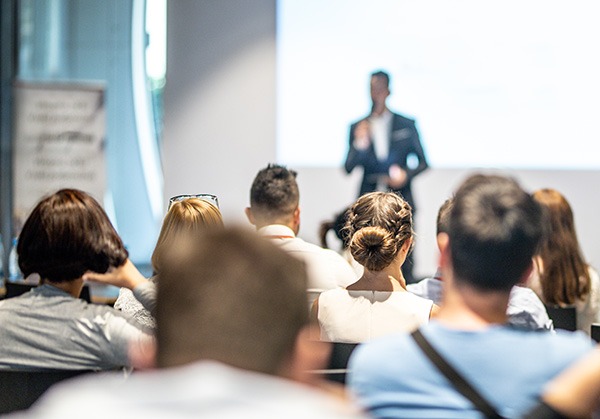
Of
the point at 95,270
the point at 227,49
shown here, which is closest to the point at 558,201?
the point at 95,270

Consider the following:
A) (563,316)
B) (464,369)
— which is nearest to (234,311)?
(464,369)

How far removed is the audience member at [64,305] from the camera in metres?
2.11

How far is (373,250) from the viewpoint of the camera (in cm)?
282

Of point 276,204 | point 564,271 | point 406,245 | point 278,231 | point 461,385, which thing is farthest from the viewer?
A: point 276,204

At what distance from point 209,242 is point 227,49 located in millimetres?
6109

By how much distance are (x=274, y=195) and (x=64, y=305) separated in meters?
1.95

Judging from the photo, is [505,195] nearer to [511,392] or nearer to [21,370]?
[511,392]

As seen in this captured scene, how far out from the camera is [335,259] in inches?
137

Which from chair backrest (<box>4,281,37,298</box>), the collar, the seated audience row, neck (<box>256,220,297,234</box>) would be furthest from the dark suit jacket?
the seated audience row

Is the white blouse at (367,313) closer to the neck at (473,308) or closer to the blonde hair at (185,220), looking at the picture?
the blonde hair at (185,220)

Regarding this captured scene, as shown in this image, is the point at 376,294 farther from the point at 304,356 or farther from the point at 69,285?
the point at 304,356

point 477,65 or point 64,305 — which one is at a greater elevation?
point 477,65

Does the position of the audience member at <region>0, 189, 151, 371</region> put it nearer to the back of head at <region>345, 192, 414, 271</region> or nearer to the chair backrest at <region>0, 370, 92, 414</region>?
the chair backrest at <region>0, 370, 92, 414</region>

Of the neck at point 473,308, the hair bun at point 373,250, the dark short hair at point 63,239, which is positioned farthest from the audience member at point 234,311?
the hair bun at point 373,250
